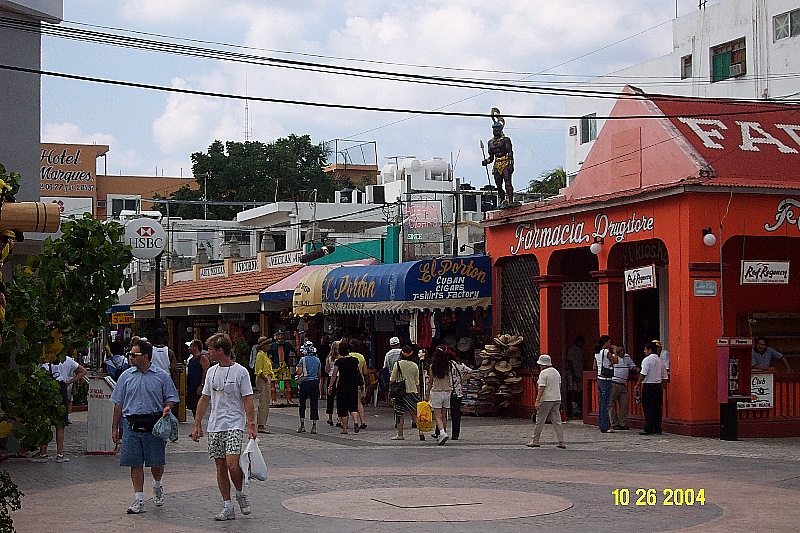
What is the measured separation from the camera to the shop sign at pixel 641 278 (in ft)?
70.2

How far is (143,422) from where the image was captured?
12.4 m

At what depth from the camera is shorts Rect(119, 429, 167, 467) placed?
12.3 m

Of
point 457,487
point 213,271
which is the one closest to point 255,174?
point 213,271

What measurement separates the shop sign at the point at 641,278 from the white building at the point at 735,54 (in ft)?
56.4

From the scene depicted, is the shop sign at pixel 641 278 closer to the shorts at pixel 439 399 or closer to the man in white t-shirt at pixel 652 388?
the man in white t-shirt at pixel 652 388

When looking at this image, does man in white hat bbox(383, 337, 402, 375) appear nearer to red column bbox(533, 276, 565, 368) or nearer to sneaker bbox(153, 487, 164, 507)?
red column bbox(533, 276, 565, 368)

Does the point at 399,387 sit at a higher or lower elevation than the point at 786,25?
lower

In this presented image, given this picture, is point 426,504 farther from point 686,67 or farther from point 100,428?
point 686,67

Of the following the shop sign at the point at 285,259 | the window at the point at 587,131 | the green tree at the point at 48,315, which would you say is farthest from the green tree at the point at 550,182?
the green tree at the point at 48,315

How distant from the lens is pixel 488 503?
1278 cm

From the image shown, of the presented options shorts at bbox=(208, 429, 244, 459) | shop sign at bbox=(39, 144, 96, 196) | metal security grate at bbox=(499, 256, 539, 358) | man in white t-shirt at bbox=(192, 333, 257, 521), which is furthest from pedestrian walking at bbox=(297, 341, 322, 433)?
shop sign at bbox=(39, 144, 96, 196)

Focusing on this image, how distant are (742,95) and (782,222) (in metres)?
23.6

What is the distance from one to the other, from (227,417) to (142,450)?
1274 mm

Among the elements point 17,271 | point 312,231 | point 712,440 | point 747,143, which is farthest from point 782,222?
point 312,231
